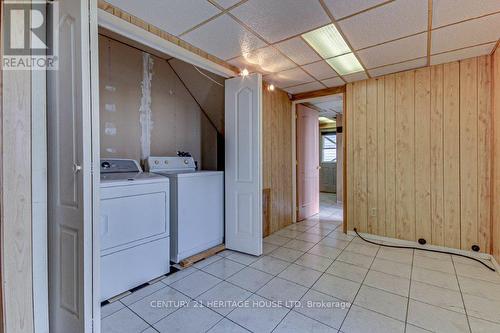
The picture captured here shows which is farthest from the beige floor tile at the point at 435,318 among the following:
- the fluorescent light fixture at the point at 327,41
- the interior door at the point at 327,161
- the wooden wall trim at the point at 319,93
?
the interior door at the point at 327,161

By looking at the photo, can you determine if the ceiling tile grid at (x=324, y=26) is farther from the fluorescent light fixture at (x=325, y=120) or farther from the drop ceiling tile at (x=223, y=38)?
the fluorescent light fixture at (x=325, y=120)

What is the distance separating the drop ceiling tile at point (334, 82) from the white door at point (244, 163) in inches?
54.2

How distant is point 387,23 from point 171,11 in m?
1.87

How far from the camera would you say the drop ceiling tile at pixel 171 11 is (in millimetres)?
1819

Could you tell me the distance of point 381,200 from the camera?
345 centimetres

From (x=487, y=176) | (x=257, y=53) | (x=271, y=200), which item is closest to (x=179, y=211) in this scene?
(x=271, y=200)

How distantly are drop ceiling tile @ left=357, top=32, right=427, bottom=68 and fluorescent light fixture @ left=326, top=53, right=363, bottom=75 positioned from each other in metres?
0.10

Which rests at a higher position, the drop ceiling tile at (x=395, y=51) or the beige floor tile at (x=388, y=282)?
the drop ceiling tile at (x=395, y=51)

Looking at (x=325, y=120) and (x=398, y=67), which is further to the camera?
(x=325, y=120)

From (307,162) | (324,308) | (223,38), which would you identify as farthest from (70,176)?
(307,162)

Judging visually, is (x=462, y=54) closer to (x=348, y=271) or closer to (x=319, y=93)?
(x=319, y=93)

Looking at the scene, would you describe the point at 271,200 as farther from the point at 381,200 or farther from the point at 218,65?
the point at 218,65

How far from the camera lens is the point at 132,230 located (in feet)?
6.93

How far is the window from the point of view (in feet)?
26.4
